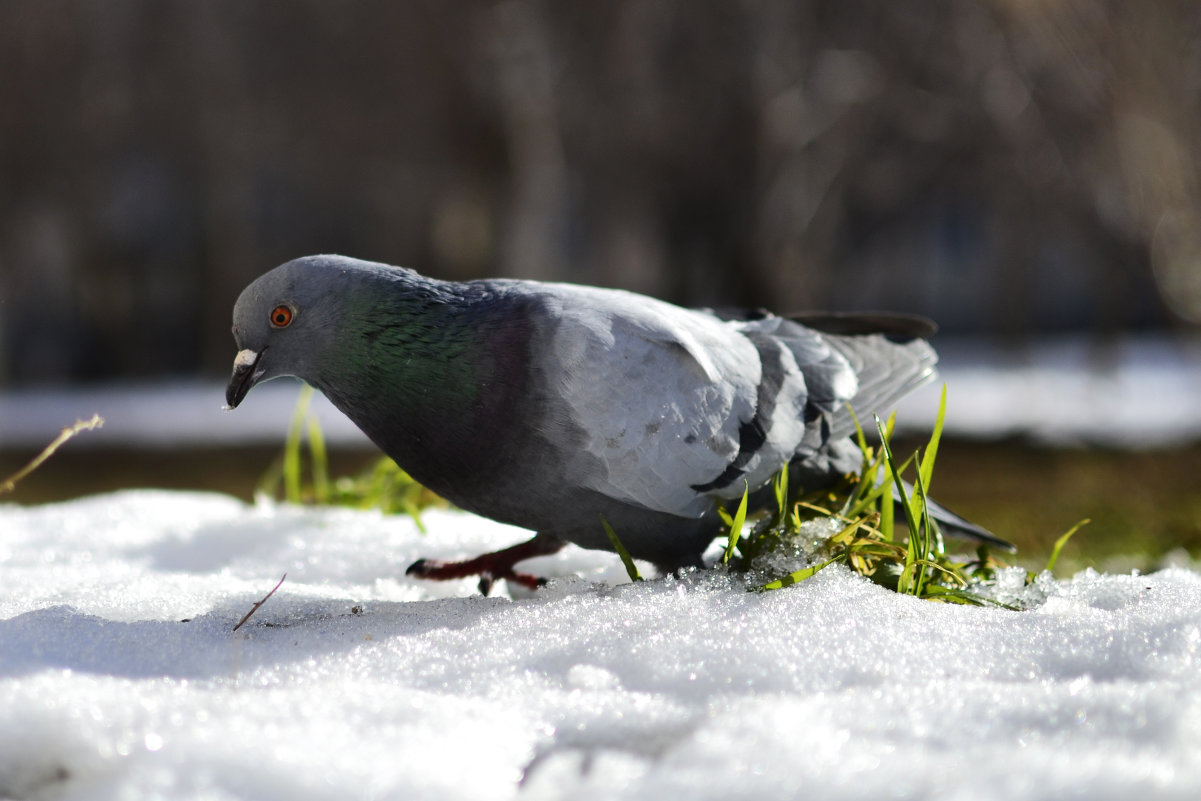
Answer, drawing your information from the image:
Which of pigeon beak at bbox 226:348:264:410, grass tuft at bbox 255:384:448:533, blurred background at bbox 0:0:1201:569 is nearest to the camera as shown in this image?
pigeon beak at bbox 226:348:264:410

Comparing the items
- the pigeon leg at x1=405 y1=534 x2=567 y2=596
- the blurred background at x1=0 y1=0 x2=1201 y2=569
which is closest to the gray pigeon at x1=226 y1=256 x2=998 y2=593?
the pigeon leg at x1=405 y1=534 x2=567 y2=596

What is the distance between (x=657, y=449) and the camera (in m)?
1.96

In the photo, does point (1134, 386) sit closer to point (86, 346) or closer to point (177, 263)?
point (177, 263)

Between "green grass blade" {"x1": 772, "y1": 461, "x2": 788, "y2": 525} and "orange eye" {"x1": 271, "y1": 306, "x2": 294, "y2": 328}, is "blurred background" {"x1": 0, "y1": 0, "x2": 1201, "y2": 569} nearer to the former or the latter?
"green grass blade" {"x1": 772, "y1": 461, "x2": 788, "y2": 525}

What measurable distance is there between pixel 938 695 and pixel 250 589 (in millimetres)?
1409

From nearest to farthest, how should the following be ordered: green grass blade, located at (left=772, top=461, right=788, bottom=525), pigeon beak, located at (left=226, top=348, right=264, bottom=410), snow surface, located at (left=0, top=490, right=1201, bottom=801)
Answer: snow surface, located at (left=0, top=490, right=1201, bottom=801) → pigeon beak, located at (left=226, top=348, right=264, bottom=410) → green grass blade, located at (left=772, top=461, right=788, bottom=525)

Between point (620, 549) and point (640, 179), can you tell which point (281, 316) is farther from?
point (640, 179)

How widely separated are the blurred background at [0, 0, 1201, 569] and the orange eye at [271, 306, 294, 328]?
3.87m

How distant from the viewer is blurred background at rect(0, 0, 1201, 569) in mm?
5984

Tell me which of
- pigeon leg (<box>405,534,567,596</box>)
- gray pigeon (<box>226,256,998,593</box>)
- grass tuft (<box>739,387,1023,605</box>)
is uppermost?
gray pigeon (<box>226,256,998,593</box>)

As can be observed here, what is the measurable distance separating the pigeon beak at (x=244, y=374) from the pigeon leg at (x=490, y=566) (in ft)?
1.84

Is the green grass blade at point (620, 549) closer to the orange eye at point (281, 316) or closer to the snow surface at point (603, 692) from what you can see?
the snow surface at point (603, 692)

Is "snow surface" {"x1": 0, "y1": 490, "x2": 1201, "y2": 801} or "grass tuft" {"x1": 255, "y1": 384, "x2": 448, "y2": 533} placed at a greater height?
"snow surface" {"x1": 0, "y1": 490, "x2": 1201, "y2": 801}

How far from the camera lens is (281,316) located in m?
1.95
